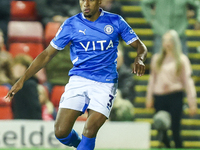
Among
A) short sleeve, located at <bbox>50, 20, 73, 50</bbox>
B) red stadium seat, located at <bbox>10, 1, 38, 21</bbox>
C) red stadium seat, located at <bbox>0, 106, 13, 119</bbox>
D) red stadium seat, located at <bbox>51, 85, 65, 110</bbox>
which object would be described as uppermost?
red stadium seat, located at <bbox>10, 1, 38, 21</bbox>

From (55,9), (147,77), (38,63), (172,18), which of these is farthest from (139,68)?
(55,9)

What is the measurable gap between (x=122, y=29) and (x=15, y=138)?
2.97 meters

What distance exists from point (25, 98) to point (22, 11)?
297 centimetres

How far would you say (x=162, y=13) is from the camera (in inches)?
332

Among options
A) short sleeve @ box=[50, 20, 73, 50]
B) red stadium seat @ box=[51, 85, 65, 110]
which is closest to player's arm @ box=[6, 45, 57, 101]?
short sleeve @ box=[50, 20, 73, 50]

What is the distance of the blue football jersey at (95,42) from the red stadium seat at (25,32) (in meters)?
4.04

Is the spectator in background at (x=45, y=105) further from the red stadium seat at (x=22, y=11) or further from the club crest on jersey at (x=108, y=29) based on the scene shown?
the club crest on jersey at (x=108, y=29)

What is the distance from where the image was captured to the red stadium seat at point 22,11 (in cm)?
920

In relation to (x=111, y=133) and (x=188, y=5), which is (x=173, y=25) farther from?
(x=111, y=133)

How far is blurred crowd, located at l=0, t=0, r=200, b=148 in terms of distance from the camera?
7.05m

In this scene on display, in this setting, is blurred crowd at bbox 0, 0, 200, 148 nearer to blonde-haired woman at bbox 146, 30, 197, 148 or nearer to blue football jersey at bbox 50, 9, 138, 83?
blonde-haired woman at bbox 146, 30, 197, 148

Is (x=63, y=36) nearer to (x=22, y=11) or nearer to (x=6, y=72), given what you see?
(x=6, y=72)

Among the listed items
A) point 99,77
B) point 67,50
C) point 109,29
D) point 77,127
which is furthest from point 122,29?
point 67,50

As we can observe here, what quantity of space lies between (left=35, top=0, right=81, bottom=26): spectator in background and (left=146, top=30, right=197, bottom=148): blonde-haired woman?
2029mm
